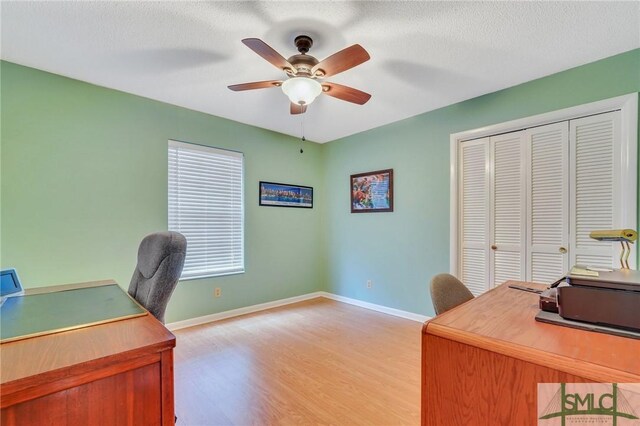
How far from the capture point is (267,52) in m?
1.69

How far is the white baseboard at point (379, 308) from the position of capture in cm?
339

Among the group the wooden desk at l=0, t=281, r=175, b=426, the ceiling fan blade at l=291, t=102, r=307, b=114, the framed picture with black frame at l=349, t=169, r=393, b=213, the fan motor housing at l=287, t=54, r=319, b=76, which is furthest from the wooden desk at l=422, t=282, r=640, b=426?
the framed picture with black frame at l=349, t=169, r=393, b=213

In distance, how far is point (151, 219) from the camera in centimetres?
298

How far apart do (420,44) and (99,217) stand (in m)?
3.17

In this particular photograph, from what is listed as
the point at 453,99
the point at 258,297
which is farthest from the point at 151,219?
the point at 453,99

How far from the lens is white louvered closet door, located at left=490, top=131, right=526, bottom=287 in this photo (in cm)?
270

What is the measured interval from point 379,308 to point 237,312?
1864 mm

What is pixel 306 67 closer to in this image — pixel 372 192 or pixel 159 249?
pixel 159 249

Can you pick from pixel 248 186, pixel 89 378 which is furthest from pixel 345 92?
pixel 89 378

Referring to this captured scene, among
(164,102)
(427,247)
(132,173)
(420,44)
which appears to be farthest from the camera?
(427,247)

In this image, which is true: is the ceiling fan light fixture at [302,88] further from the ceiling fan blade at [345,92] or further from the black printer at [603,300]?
the black printer at [603,300]

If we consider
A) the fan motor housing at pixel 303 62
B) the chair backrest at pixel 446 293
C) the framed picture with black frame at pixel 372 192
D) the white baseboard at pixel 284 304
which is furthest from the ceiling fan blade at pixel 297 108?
the white baseboard at pixel 284 304

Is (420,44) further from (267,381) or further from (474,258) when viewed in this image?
(267,381)

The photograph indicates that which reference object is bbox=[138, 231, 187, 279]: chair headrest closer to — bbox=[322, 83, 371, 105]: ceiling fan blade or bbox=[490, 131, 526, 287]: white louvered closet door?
bbox=[322, 83, 371, 105]: ceiling fan blade
